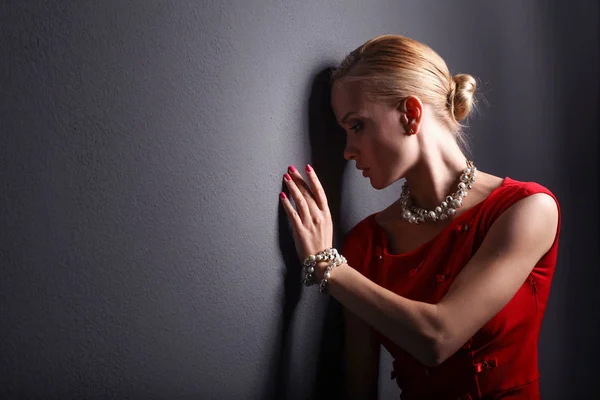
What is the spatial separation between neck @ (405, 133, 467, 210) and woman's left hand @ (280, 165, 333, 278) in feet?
0.80

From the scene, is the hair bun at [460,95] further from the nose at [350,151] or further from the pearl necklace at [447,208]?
the nose at [350,151]

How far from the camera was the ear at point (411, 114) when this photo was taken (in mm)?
1210

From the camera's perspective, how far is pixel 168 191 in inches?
39.0

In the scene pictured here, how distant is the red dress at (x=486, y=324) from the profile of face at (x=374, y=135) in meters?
0.19

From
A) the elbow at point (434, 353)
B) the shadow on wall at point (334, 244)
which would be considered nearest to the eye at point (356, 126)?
the shadow on wall at point (334, 244)

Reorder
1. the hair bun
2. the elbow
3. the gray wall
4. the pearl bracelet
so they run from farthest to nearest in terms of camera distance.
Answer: the hair bun
the pearl bracelet
the elbow
the gray wall

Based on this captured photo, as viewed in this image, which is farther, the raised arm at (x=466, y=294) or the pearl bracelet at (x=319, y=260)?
the pearl bracelet at (x=319, y=260)

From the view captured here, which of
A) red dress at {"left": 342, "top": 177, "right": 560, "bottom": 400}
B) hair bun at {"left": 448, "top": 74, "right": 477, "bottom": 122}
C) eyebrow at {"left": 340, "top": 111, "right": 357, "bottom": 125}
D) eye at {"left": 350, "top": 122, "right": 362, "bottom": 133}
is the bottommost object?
red dress at {"left": 342, "top": 177, "right": 560, "bottom": 400}

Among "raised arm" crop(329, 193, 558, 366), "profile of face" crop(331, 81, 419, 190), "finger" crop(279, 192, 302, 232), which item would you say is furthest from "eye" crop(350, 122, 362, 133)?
"raised arm" crop(329, 193, 558, 366)

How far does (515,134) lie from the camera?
6.87 feet

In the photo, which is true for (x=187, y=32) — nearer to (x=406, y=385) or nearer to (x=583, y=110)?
(x=406, y=385)

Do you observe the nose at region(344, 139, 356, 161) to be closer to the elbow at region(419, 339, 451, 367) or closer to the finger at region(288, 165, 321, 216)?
the finger at region(288, 165, 321, 216)

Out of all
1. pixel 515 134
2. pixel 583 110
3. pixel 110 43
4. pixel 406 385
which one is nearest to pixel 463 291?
pixel 406 385

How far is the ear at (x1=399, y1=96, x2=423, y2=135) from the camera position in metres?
1.21
